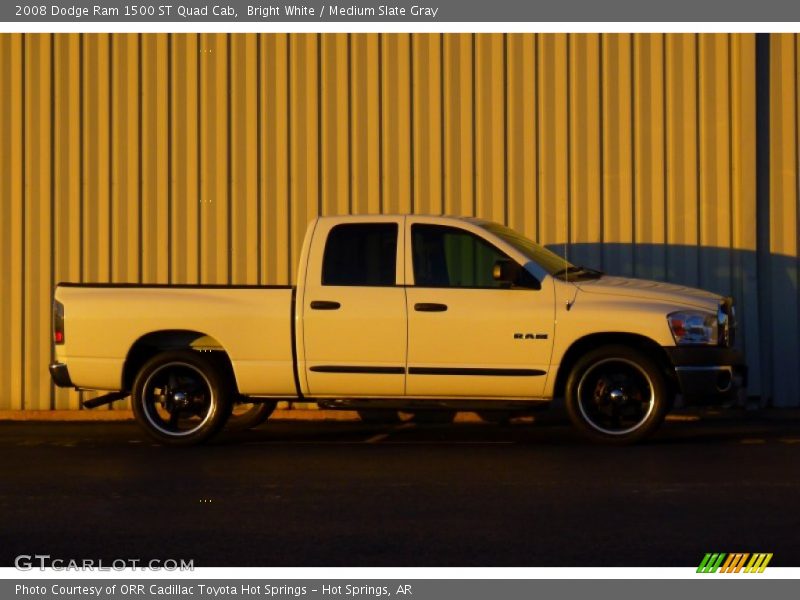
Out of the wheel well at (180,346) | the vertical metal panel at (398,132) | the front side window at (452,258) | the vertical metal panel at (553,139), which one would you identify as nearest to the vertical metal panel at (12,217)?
the wheel well at (180,346)

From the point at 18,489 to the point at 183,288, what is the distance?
294cm

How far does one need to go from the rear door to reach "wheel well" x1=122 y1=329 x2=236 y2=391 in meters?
0.81

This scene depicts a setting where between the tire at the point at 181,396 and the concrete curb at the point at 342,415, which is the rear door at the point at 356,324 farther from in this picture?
the concrete curb at the point at 342,415

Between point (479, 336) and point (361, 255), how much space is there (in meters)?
1.26

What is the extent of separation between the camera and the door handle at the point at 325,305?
1248cm

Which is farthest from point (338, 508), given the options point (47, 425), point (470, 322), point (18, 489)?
point (47, 425)

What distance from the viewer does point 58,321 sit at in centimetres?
1280

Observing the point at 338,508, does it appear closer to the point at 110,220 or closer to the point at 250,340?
the point at 250,340

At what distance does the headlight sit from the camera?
40.5 ft

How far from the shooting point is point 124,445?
1290cm

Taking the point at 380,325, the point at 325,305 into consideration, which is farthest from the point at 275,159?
the point at 380,325

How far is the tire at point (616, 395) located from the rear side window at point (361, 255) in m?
1.82

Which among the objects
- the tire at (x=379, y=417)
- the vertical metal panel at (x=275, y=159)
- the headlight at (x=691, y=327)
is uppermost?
the vertical metal panel at (x=275, y=159)

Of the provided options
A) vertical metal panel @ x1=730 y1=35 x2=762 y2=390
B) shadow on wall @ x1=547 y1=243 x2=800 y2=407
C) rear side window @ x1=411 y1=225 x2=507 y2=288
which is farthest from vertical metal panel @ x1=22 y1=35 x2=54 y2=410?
vertical metal panel @ x1=730 y1=35 x2=762 y2=390
